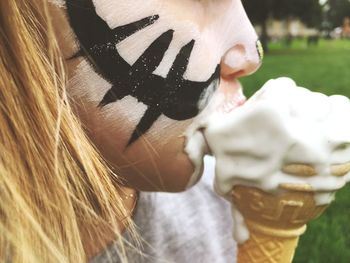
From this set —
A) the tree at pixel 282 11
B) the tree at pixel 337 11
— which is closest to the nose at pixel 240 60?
the tree at pixel 282 11

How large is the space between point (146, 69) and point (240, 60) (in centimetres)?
13

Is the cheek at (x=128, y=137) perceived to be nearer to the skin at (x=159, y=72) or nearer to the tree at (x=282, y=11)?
the skin at (x=159, y=72)

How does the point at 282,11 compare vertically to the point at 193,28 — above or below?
below

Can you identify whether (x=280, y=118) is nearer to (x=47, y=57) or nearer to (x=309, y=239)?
(x=47, y=57)

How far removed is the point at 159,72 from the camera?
26.6 inches

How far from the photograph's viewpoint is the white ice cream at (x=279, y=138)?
683 millimetres

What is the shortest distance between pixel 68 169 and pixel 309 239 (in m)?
0.81

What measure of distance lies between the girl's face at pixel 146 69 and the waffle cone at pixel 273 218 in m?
0.08

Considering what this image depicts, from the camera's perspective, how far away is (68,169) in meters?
0.68

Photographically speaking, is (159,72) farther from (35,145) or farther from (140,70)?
(35,145)

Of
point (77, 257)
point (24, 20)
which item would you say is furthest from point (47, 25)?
point (77, 257)

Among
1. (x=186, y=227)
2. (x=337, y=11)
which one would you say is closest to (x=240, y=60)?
(x=186, y=227)

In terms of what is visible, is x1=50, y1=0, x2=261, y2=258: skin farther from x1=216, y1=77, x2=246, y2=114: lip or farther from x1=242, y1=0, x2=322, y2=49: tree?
x1=242, y1=0, x2=322, y2=49: tree

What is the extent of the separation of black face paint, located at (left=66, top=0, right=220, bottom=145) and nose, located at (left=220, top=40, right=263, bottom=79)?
0.04 metres
